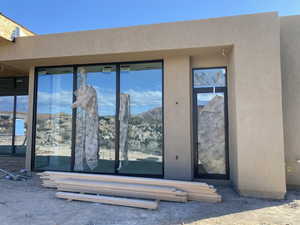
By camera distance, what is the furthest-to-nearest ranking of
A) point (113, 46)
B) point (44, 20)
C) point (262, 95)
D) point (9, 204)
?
point (44, 20)
point (113, 46)
point (262, 95)
point (9, 204)

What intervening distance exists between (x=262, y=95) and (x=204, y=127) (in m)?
1.43

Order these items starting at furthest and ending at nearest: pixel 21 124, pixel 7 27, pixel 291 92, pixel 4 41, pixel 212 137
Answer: pixel 21 124
pixel 4 41
pixel 7 27
pixel 212 137
pixel 291 92

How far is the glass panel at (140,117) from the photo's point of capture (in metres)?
5.08

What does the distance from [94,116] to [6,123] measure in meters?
4.81

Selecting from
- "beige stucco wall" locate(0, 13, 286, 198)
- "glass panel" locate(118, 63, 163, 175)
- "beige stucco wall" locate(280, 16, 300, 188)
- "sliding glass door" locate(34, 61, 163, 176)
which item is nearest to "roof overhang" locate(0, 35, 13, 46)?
"beige stucco wall" locate(0, 13, 286, 198)

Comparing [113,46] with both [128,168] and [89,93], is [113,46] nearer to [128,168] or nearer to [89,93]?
[89,93]

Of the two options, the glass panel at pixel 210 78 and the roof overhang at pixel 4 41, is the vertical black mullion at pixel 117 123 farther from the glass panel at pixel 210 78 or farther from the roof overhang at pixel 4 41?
the roof overhang at pixel 4 41

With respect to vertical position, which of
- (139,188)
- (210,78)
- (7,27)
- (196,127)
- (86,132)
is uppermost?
(7,27)

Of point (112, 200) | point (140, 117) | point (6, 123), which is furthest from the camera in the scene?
point (6, 123)

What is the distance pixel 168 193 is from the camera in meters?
3.54

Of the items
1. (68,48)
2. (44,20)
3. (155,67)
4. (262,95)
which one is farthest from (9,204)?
(44,20)

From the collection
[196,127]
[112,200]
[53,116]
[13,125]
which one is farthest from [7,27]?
[196,127]

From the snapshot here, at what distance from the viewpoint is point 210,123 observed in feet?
15.7

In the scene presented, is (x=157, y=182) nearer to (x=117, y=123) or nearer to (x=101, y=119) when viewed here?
(x=117, y=123)
